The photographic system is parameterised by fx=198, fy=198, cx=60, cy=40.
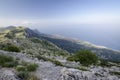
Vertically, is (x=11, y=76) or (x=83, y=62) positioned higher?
(x=11, y=76)

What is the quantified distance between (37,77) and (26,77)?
113cm

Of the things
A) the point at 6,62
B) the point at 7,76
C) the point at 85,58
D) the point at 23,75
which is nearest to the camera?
the point at 7,76

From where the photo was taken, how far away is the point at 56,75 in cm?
2227

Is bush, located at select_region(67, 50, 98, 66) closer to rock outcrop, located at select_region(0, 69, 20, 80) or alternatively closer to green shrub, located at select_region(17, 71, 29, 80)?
green shrub, located at select_region(17, 71, 29, 80)

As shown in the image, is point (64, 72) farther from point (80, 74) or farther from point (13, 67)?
point (13, 67)

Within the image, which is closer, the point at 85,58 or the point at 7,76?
the point at 7,76

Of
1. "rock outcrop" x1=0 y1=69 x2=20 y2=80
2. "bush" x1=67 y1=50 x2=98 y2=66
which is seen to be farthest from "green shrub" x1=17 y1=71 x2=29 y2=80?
"bush" x1=67 y1=50 x2=98 y2=66

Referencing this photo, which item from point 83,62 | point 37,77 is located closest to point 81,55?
point 83,62

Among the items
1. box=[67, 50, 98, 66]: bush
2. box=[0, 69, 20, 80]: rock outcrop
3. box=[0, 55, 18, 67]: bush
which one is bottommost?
box=[67, 50, 98, 66]: bush

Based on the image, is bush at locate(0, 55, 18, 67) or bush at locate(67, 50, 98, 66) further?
bush at locate(67, 50, 98, 66)

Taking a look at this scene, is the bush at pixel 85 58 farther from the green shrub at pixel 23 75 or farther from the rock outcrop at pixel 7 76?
the rock outcrop at pixel 7 76

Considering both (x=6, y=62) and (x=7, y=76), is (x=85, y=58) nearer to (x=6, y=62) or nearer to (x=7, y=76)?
(x=6, y=62)

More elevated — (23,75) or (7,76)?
(7,76)

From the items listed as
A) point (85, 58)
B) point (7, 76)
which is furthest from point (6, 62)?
point (85, 58)
